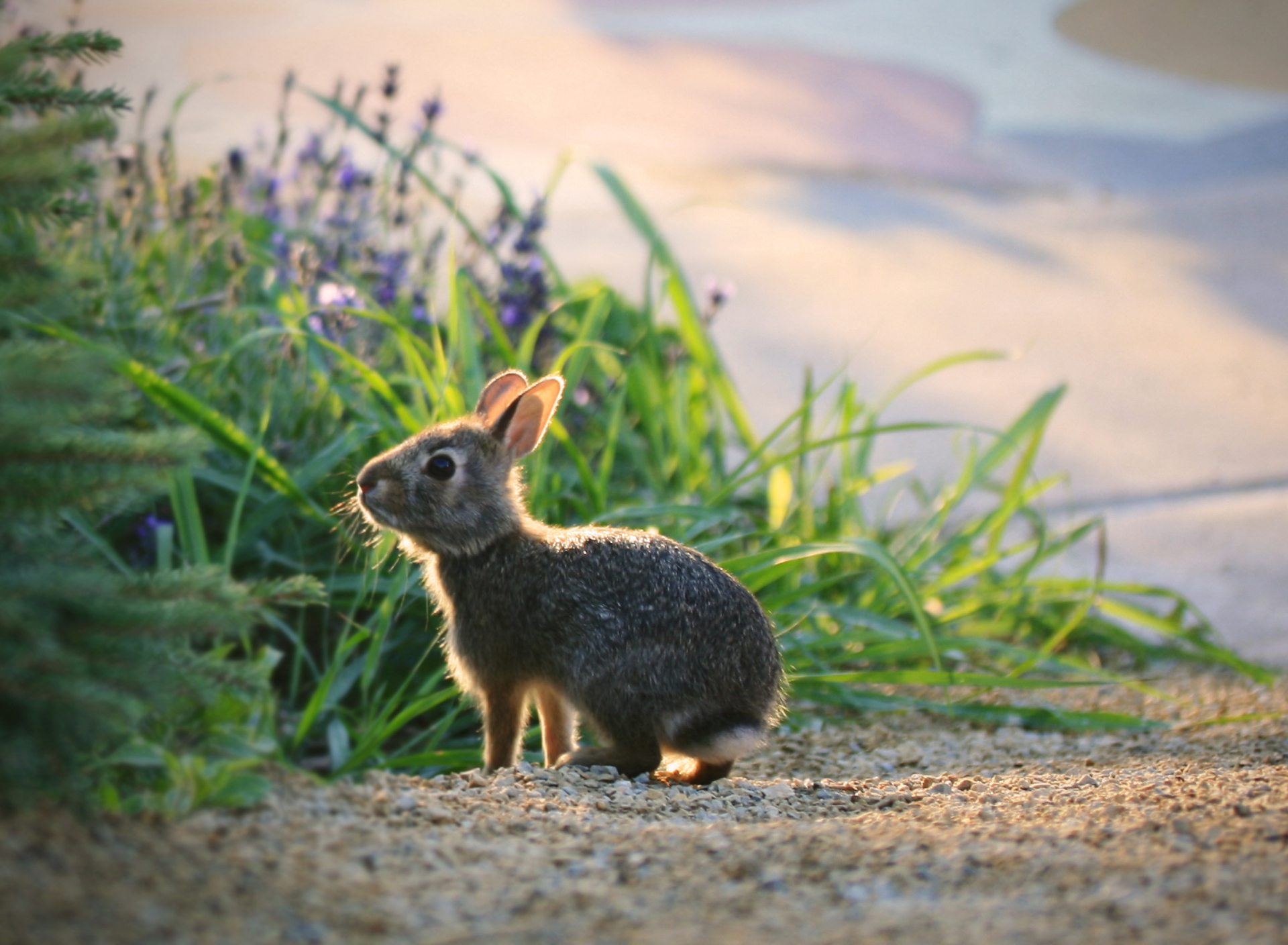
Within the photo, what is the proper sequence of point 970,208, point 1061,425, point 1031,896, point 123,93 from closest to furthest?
point 1031,896
point 123,93
point 1061,425
point 970,208

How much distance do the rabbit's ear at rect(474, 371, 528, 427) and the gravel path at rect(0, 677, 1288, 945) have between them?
37.0 inches

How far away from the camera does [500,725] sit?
8.97ft

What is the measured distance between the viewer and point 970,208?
8.52 metres

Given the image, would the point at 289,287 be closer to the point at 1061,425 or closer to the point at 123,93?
the point at 123,93

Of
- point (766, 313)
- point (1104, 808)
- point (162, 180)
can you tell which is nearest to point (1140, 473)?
point (766, 313)

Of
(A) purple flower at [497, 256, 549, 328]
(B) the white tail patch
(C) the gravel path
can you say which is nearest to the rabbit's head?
(C) the gravel path

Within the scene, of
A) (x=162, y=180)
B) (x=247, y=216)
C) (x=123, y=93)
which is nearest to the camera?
(x=123, y=93)

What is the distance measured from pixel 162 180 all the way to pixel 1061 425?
13.3ft

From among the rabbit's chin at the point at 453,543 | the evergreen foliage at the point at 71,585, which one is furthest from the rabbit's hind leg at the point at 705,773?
the evergreen foliage at the point at 71,585

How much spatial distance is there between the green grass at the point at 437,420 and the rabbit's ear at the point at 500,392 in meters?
0.24

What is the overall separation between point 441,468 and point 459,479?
0.05 meters

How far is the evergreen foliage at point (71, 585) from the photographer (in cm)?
158

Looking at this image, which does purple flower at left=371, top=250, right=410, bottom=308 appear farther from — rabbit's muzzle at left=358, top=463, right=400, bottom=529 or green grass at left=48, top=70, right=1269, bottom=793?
→ rabbit's muzzle at left=358, top=463, right=400, bottom=529

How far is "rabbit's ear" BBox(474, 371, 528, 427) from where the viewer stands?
2987mm
